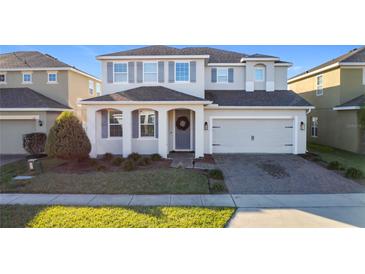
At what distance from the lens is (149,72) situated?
13.3 m

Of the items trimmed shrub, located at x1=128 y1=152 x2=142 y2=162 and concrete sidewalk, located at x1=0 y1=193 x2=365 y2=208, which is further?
trimmed shrub, located at x1=128 y1=152 x2=142 y2=162

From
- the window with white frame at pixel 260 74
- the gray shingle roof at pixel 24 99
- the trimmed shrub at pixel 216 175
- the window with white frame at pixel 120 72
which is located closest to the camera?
the trimmed shrub at pixel 216 175

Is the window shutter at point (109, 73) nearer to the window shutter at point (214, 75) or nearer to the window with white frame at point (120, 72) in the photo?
the window with white frame at point (120, 72)

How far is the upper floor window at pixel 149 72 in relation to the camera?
1321 cm

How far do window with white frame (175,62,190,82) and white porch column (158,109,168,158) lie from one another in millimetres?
2664

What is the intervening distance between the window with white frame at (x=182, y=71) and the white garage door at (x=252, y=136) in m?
Answer: 3.07

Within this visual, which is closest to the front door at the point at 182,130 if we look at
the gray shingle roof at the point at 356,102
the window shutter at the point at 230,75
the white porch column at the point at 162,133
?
the white porch column at the point at 162,133

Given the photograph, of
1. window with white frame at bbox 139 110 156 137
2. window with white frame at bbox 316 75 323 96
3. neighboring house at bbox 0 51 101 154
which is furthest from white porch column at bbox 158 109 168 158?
window with white frame at bbox 316 75 323 96

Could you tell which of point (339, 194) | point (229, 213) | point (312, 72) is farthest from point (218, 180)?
point (312, 72)

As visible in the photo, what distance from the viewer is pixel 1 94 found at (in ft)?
49.3

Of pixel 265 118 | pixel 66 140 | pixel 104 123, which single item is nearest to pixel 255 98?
pixel 265 118

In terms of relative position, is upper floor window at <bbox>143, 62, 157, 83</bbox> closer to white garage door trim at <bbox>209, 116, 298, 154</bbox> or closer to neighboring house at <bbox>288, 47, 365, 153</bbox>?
white garage door trim at <bbox>209, 116, 298, 154</bbox>

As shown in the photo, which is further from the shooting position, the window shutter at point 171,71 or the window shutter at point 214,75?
the window shutter at point 214,75

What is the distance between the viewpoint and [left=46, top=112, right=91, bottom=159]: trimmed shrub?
380 inches
